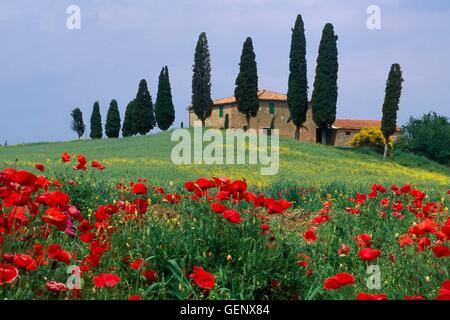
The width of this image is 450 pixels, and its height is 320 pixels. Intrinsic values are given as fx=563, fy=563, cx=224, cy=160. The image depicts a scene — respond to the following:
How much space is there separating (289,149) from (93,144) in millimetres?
18504

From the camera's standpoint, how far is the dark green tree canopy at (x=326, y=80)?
4697 centimetres

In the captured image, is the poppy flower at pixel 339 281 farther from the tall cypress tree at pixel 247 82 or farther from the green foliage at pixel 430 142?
the green foliage at pixel 430 142

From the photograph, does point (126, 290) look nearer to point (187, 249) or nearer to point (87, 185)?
point (187, 249)

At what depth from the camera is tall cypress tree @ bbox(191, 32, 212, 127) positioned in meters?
52.1

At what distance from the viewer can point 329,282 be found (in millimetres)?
3281

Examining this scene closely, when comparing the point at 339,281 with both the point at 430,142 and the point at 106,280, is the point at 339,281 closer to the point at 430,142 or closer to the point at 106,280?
the point at 106,280

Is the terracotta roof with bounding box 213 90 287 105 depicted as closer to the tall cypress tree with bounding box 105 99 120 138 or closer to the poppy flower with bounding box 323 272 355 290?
the tall cypress tree with bounding box 105 99 120 138

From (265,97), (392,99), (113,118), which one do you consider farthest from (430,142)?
(113,118)

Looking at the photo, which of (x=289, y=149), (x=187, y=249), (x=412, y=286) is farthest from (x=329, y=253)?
(x=289, y=149)

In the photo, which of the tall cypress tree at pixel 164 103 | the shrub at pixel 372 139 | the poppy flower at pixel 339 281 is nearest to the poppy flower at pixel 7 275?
the poppy flower at pixel 339 281

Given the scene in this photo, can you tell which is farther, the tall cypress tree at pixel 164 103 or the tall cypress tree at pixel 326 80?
the tall cypress tree at pixel 164 103

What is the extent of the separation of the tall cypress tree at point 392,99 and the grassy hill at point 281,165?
3.14m

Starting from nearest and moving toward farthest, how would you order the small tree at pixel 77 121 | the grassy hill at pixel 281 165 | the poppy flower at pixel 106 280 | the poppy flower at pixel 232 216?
the poppy flower at pixel 106 280 → the poppy flower at pixel 232 216 → the grassy hill at pixel 281 165 → the small tree at pixel 77 121

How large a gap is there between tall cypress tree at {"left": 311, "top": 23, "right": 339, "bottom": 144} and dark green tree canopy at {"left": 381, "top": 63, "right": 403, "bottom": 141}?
14.7ft
